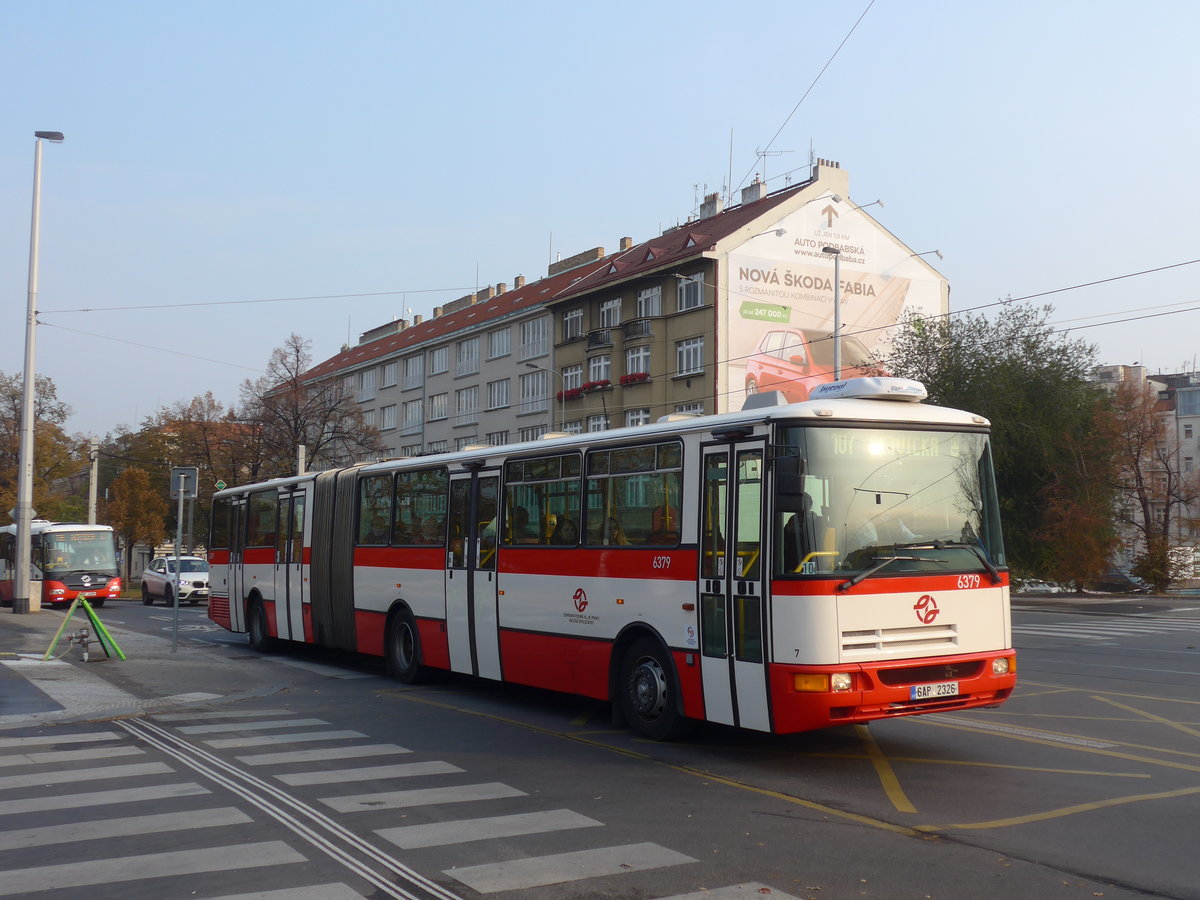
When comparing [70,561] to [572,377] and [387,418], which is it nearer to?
[572,377]

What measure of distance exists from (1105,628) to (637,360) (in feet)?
98.2

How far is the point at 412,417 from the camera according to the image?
2985 inches

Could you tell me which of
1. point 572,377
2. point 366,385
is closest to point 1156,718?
point 572,377

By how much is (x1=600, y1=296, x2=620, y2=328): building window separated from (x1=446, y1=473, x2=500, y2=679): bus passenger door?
41331 mm

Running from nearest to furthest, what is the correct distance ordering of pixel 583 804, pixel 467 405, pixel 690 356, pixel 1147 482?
pixel 583 804 → pixel 1147 482 → pixel 690 356 → pixel 467 405

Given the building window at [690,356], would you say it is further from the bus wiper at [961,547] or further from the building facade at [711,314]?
the bus wiper at [961,547]

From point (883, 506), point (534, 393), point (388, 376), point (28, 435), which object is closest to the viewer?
point (883, 506)

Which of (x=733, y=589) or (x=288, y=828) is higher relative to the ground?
(x=733, y=589)

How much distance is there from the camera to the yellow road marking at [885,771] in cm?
780

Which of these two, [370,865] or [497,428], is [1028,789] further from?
[497,428]

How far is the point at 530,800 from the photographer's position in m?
7.86

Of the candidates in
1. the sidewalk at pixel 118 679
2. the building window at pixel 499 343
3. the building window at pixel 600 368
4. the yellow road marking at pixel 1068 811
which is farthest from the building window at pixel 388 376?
the yellow road marking at pixel 1068 811

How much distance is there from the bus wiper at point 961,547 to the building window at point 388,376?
234 feet

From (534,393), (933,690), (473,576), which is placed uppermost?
(534,393)
